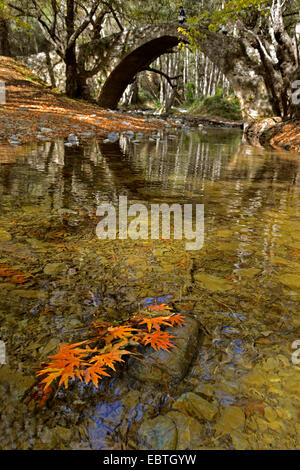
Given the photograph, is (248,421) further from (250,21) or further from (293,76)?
(250,21)

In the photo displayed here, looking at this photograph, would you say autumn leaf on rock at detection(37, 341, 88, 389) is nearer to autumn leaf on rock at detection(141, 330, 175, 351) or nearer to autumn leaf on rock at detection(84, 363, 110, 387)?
autumn leaf on rock at detection(84, 363, 110, 387)

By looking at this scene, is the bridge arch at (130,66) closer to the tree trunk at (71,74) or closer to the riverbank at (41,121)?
the tree trunk at (71,74)

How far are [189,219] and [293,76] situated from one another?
36.9ft

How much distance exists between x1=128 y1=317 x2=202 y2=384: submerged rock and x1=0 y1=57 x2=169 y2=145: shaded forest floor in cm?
616

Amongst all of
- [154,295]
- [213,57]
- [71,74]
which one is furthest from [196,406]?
[71,74]

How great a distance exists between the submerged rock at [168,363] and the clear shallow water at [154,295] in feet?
0.12

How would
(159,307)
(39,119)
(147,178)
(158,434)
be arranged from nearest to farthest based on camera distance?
(158,434)
(159,307)
(147,178)
(39,119)

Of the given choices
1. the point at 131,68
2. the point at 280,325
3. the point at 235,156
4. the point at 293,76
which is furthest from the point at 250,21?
the point at 280,325

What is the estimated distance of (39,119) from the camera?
9312 mm

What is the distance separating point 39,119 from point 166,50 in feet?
40.1

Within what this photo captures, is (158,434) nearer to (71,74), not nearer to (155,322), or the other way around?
(155,322)

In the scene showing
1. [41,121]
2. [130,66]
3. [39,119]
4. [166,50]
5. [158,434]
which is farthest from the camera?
[130,66]

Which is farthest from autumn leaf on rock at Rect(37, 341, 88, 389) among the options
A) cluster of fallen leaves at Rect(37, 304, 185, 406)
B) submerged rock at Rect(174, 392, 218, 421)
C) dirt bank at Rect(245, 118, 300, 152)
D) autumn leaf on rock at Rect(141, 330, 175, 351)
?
dirt bank at Rect(245, 118, 300, 152)

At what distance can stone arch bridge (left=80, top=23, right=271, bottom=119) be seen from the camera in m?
13.8
